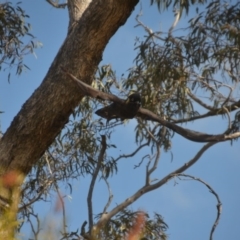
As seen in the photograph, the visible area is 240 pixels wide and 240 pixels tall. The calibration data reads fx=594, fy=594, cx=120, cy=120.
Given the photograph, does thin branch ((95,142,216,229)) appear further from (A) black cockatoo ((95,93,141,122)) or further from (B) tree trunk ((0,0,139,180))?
(A) black cockatoo ((95,93,141,122))

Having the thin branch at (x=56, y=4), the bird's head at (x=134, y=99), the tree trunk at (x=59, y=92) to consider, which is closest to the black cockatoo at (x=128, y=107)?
the bird's head at (x=134, y=99)

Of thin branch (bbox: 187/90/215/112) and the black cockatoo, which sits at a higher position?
thin branch (bbox: 187/90/215/112)

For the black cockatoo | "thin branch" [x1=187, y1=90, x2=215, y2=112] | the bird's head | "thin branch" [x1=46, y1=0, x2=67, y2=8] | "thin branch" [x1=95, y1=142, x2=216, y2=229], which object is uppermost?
"thin branch" [x1=46, y1=0, x2=67, y2=8]

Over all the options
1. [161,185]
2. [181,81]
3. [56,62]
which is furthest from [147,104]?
[56,62]

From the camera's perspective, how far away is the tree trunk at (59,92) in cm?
343

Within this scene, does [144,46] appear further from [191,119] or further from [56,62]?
[56,62]

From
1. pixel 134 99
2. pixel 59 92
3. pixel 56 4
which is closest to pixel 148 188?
pixel 59 92

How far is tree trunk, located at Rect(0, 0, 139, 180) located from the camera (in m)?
3.43

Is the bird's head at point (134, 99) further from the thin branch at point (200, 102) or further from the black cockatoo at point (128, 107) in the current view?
the thin branch at point (200, 102)

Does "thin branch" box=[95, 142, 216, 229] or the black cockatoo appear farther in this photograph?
"thin branch" box=[95, 142, 216, 229]

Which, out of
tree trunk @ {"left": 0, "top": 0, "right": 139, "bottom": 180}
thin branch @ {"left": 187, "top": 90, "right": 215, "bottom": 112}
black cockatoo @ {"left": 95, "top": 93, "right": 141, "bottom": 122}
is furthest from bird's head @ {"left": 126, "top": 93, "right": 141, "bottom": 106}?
thin branch @ {"left": 187, "top": 90, "right": 215, "bottom": 112}

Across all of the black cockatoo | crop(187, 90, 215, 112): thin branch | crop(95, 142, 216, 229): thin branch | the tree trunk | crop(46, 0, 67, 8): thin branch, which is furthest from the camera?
crop(46, 0, 67, 8): thin branch

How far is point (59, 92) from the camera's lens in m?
3.43

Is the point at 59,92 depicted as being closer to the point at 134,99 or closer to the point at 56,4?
the point at 134,99
